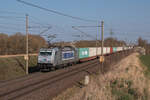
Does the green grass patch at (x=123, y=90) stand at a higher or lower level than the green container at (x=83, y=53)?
lower

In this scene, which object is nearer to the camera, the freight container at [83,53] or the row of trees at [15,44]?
the freight container at [83,53]

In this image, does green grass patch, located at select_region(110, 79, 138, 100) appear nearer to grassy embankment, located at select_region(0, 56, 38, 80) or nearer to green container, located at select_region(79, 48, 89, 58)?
grassy embankment, located at select_region(0, 56, 38, 80)

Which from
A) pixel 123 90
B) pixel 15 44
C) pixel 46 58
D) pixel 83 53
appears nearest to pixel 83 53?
pixel 83 53

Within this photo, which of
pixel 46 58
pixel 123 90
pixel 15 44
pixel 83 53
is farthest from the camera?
pixel 15 44

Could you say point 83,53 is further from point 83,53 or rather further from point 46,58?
point 46,58

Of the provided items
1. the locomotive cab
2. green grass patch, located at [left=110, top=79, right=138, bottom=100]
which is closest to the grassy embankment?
the locomotive cab

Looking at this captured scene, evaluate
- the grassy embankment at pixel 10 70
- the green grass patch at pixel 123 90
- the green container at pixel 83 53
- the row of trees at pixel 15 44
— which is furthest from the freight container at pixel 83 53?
the green grass patch at pixel 123 90

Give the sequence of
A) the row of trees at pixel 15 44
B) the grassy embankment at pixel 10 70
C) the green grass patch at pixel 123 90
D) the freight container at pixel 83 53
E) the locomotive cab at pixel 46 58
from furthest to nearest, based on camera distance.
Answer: the row of trees at pixel 15 44
the freight container at pixel 83 53
the grassy embankment at pixel 10 70
the locomotive cab at pixel 46 58
the green grass patch at pixel 123 90

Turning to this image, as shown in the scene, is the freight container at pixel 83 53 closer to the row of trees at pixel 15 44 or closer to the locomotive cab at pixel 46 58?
the locomotive cab at pixel 46 58

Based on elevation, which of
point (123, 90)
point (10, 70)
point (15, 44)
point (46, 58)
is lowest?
point (10, 70)

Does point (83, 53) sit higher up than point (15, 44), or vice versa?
point (15, 44)

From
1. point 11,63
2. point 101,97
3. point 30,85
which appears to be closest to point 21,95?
point 30,85

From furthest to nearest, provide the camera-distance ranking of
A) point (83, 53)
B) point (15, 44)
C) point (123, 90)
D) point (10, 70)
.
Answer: point (15, 44) → point (83, 53) → point (10, 70) → point (123, 90)

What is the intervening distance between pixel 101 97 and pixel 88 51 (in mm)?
29671
